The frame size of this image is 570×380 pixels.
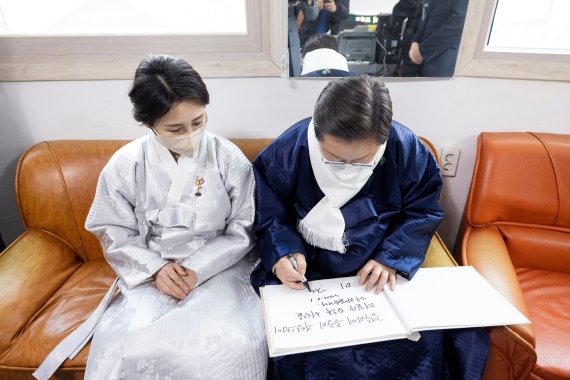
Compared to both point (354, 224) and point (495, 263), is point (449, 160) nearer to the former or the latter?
point (495, 263)

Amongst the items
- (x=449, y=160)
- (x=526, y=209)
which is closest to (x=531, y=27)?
(x=449, y=160)

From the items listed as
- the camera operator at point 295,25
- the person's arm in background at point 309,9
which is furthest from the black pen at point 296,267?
the person's arm in background at point 309,9

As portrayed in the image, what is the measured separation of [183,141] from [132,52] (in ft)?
2.00

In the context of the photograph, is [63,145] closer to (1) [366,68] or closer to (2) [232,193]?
(2) [232,193]

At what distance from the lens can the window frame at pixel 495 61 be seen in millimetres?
1262

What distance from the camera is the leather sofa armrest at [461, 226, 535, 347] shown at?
889 millimetres

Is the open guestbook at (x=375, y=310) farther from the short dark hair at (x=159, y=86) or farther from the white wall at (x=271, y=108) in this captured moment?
the white wall at (x=271, y=108)

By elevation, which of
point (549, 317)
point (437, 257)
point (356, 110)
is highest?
point (356, 110)

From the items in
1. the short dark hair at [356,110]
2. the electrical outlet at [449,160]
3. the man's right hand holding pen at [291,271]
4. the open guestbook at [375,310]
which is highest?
the short dark hair at [356,110]

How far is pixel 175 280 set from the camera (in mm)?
1015

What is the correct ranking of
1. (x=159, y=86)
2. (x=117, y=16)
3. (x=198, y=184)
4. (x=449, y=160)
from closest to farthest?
(x=159, y=86) → (x=198, y=184) → (x=117, y=16) → (x=449, y=160)

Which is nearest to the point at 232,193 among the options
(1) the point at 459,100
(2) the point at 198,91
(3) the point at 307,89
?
(2) the point at 198,91

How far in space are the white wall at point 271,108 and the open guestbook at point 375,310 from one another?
0.73 m

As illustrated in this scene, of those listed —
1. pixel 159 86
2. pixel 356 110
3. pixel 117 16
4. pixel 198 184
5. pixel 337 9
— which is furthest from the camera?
pixel 117 16
